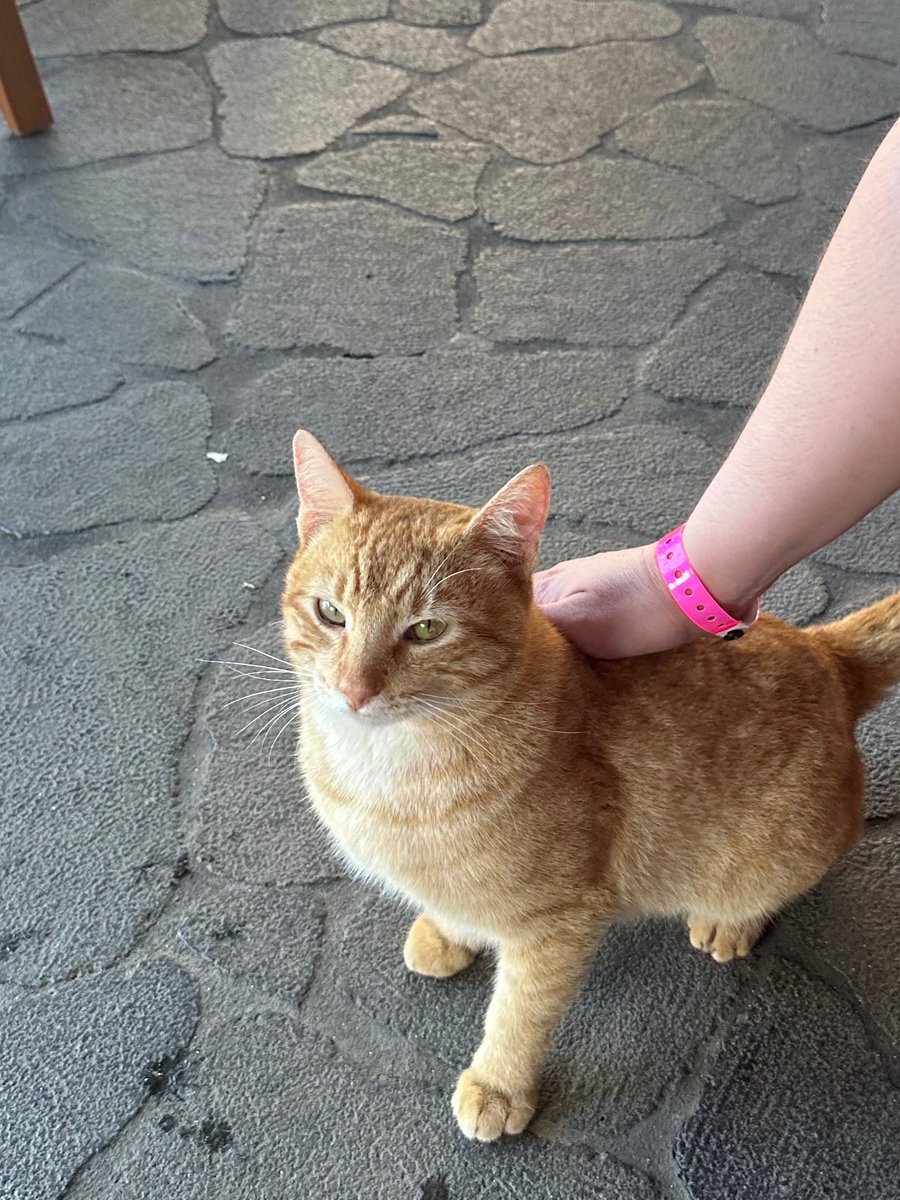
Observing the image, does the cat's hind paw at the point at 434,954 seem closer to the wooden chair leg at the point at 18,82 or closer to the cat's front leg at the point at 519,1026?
the cat's front leg at the point at 519,1026

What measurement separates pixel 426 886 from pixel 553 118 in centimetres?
295

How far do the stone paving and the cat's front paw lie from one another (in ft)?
0.12

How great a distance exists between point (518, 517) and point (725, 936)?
0.77m

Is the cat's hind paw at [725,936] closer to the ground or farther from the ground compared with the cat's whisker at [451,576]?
closer to the ground

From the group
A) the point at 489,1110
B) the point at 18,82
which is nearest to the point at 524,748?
the point at 489,1110

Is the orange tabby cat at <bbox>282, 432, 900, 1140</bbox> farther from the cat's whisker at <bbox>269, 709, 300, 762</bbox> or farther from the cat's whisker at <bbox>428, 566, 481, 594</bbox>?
the cat's whisker at <bbox>269, 709, 300, 762</bbox>

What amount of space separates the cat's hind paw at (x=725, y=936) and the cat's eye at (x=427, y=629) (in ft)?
2.21

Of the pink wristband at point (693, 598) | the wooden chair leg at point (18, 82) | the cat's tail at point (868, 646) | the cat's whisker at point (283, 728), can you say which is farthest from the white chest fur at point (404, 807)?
the wooden chair leg at point (18, 82)

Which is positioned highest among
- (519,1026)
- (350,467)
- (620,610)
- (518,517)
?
(518,517)

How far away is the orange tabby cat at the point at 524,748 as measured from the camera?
1221 millimetres

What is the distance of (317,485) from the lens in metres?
1.30

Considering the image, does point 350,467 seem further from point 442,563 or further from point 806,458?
point 806,458

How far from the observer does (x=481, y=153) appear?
328cm

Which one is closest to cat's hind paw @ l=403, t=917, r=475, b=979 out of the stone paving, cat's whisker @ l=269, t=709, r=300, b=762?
the stone paving
